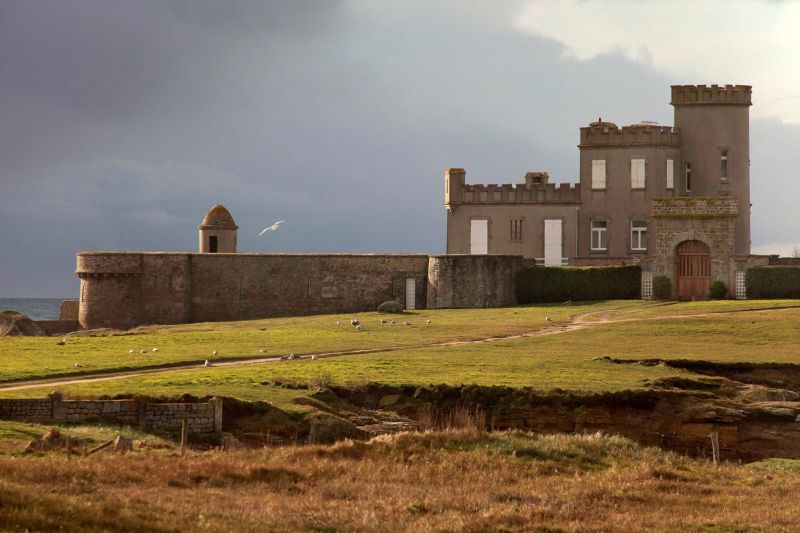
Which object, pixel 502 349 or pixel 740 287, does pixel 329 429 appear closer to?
pixel 502 349

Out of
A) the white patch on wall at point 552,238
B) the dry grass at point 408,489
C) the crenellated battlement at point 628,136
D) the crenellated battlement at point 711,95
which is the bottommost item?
the dry grass at point 408,489

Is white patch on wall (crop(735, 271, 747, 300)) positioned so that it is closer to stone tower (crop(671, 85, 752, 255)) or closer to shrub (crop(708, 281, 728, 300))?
shrub (crop(708, 281, 728, 300))

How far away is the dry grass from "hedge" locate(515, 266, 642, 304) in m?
37.1

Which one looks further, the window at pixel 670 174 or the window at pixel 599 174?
the window at pixel 599 174

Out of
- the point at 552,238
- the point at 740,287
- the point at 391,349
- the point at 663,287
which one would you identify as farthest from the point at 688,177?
the point at 391,349

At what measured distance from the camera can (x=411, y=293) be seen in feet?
228

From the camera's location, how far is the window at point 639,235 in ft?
254

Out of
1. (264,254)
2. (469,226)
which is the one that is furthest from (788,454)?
(469,226)

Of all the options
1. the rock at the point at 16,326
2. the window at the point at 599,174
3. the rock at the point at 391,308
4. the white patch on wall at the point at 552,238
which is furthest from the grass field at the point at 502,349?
the window at the point at 599,174

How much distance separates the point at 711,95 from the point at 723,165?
4161mm

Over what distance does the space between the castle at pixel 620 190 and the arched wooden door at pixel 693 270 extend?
10.8 metres

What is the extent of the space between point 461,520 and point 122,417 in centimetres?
1162

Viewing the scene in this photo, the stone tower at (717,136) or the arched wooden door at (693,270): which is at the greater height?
the stone tower at (717,136)

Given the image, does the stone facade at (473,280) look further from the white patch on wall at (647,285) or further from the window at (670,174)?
the window at (670,174)
